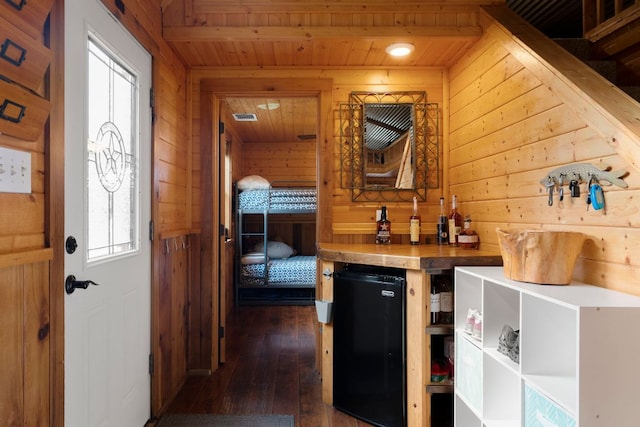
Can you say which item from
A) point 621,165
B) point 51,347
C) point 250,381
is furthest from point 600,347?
point 250,381

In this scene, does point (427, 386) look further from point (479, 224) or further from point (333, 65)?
point (333, 65)

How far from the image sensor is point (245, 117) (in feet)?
14.5

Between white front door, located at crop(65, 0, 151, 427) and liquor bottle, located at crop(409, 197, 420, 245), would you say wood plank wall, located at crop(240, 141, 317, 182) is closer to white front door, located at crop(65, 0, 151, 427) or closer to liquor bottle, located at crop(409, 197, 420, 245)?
liquor bottle, located at crop(409, 197, 420, 245)

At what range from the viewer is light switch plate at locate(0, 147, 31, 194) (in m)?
1.09

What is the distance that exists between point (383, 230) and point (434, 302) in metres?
0.79

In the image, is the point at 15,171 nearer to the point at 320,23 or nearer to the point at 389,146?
the point at 320,23

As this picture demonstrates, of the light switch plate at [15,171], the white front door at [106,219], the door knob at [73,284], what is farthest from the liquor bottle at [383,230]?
the light switch plate at [15,171]

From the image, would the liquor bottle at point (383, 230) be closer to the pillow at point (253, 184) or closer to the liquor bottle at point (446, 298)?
the liquor bottle at point (446, 298)

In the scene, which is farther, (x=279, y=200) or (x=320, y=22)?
(x=279, y=200)

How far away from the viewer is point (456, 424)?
1.88 m

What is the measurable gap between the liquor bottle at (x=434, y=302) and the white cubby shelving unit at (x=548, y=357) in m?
0.13

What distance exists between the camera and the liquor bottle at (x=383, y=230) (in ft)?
8.66

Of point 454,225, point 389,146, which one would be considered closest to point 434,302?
point 454,225

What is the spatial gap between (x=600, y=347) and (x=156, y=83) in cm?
237
